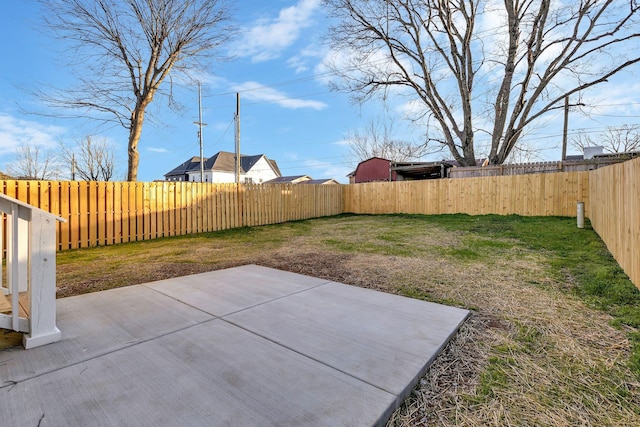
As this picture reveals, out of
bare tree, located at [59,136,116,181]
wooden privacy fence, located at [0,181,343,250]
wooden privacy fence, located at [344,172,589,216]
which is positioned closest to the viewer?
wooden privacy fence, located at [0,181,343,250]

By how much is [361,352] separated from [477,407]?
65 cm

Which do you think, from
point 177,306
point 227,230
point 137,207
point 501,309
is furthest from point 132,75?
point 501,309

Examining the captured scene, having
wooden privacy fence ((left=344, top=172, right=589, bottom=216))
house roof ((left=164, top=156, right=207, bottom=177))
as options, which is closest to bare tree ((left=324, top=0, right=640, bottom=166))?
wooden privacy fence ((left=344, top=172, right=589, bottom=216))

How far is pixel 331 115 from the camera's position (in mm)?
20375

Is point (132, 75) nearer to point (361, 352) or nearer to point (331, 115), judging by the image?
point (361, 352)

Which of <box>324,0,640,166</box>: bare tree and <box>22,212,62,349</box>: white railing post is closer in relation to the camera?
<box>22,212,62,349</box>: white railing post

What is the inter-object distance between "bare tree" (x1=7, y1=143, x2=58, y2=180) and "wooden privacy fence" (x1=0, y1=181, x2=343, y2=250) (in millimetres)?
11951

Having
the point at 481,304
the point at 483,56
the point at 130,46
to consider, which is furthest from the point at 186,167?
the point at 481,304

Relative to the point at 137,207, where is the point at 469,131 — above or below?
above

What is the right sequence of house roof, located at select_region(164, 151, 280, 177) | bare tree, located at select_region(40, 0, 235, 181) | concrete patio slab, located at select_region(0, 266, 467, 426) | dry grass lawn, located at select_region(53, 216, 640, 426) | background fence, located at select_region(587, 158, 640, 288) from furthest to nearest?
house roof, located at select_region(164, 151, 280, 177), bare tree, located at select_region(40, 0, 235, 181), background fence, located at select_region(587, 158, 640, 288), dry grass lawn, located at select_region(53, 216, 640, 426), concrete patio slab, located at select_region(0, 266, 467, 426)

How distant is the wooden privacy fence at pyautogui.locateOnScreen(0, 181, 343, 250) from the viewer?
5984 mm

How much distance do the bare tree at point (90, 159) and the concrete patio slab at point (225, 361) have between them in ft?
51.7

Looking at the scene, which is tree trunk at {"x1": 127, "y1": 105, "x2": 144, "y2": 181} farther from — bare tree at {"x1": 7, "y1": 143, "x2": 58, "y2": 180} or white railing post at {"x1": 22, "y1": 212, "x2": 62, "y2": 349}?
bare tree at {"x1": 7, "y1": 143, "x2": 58, "y2": 180}

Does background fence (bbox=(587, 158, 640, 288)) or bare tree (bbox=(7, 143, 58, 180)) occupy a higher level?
bare tree (bbox=(7, 143, 58, 180))
